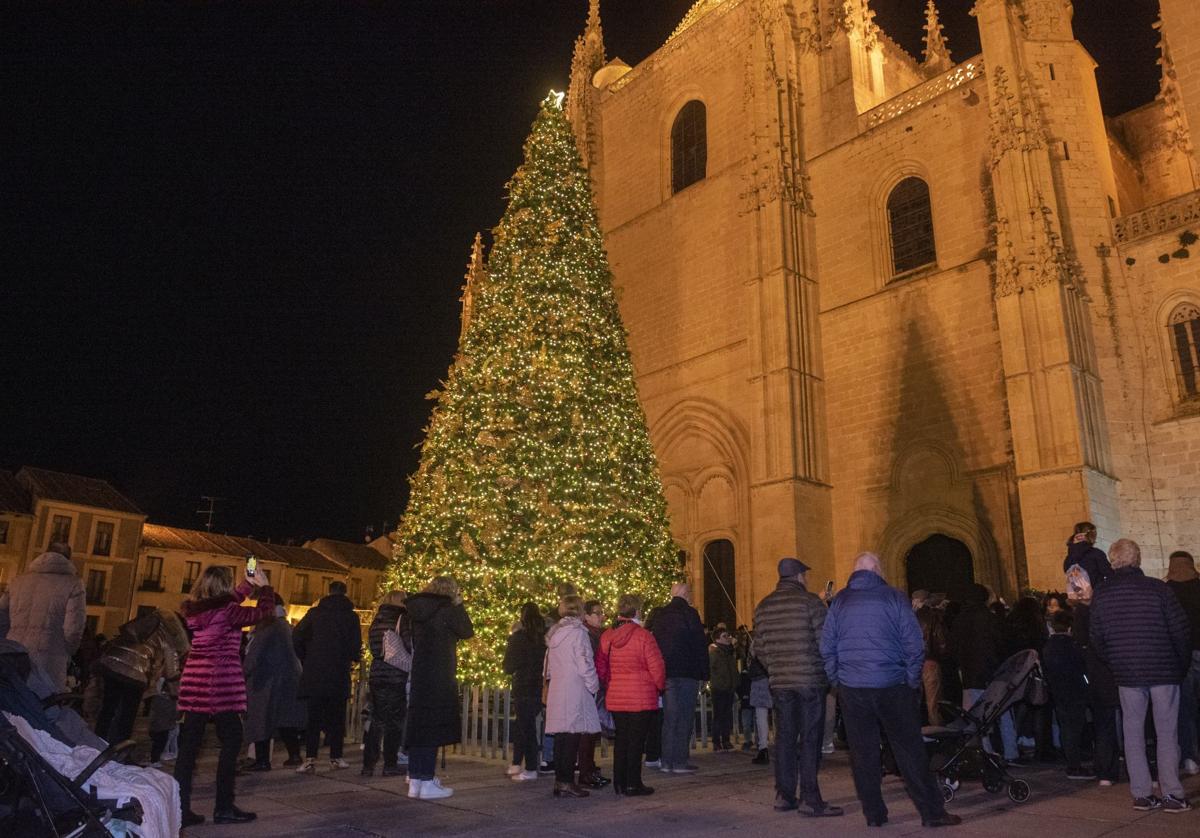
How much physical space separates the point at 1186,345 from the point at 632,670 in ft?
41.7

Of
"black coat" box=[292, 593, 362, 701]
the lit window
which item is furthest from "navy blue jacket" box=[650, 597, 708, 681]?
the lit window

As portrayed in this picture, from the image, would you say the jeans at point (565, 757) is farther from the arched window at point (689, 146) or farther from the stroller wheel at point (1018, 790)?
the arched window at point (689, 146)

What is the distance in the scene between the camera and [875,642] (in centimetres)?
489

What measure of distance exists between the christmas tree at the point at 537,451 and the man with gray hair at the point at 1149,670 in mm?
5767

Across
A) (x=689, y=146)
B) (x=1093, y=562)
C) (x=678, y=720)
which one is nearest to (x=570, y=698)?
(x=678, y=720)

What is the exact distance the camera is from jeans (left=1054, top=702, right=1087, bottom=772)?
22.5ft

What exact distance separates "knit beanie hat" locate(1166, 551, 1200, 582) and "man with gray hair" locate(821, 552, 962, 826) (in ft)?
11.4

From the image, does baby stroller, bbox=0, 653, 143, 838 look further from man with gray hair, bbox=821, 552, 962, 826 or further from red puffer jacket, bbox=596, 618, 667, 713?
red puffer jacket, bbox=596, 618, 667, 713

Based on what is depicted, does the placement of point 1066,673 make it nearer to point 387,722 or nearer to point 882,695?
point 882,695

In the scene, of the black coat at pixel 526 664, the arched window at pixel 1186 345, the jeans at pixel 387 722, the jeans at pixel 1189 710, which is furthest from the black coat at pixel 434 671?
the arched window at pixel 1186 345

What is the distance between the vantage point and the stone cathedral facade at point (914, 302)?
44.9 ft

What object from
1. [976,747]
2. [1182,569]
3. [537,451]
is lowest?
[976,747]

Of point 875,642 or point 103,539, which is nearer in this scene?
point 875,642

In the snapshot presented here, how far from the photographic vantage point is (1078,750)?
696cm
